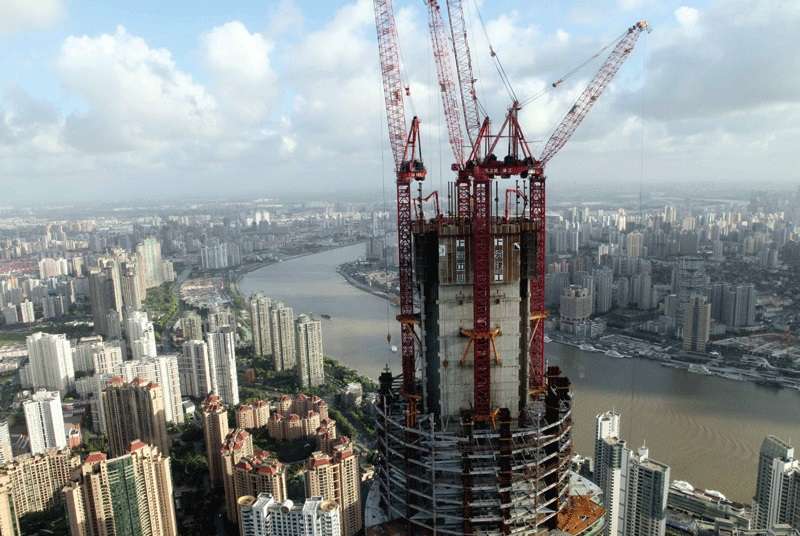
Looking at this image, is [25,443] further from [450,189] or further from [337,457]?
[450,189]

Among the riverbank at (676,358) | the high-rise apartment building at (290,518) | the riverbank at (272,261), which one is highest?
the high-rise apartment building at (290,518)

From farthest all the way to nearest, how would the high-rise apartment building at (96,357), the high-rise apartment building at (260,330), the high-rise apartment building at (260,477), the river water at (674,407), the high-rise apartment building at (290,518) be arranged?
the high-rise apartment building at (260,330) → the high-rise apartment building at (96,357) → the river water at (674,407) → the high-rise apartment building at (260,477) → the high-rise apartment building at (290,518)

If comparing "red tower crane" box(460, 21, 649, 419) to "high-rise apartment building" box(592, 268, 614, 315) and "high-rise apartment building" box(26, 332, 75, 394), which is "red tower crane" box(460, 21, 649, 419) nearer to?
"high-rise apartment building" box(26, 332, 75, 394)

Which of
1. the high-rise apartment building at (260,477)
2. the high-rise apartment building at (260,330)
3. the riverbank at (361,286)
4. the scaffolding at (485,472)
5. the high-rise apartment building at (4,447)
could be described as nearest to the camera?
the scaffolding at (485,472)

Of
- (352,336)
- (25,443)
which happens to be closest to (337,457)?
(25,443)

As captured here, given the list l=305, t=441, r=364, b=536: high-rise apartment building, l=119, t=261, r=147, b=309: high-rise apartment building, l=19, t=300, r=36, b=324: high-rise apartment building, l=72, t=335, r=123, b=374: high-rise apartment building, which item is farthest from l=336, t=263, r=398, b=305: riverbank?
l=19, t=300, r=36, b=324: high-rise apartment building

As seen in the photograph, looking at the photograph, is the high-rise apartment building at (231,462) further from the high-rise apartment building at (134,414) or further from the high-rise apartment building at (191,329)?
the high-rise apartment building at (191,329)

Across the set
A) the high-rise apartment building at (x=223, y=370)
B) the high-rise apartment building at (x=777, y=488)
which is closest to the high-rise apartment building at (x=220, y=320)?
the high-rise apartment building at (x=223, y=370)
